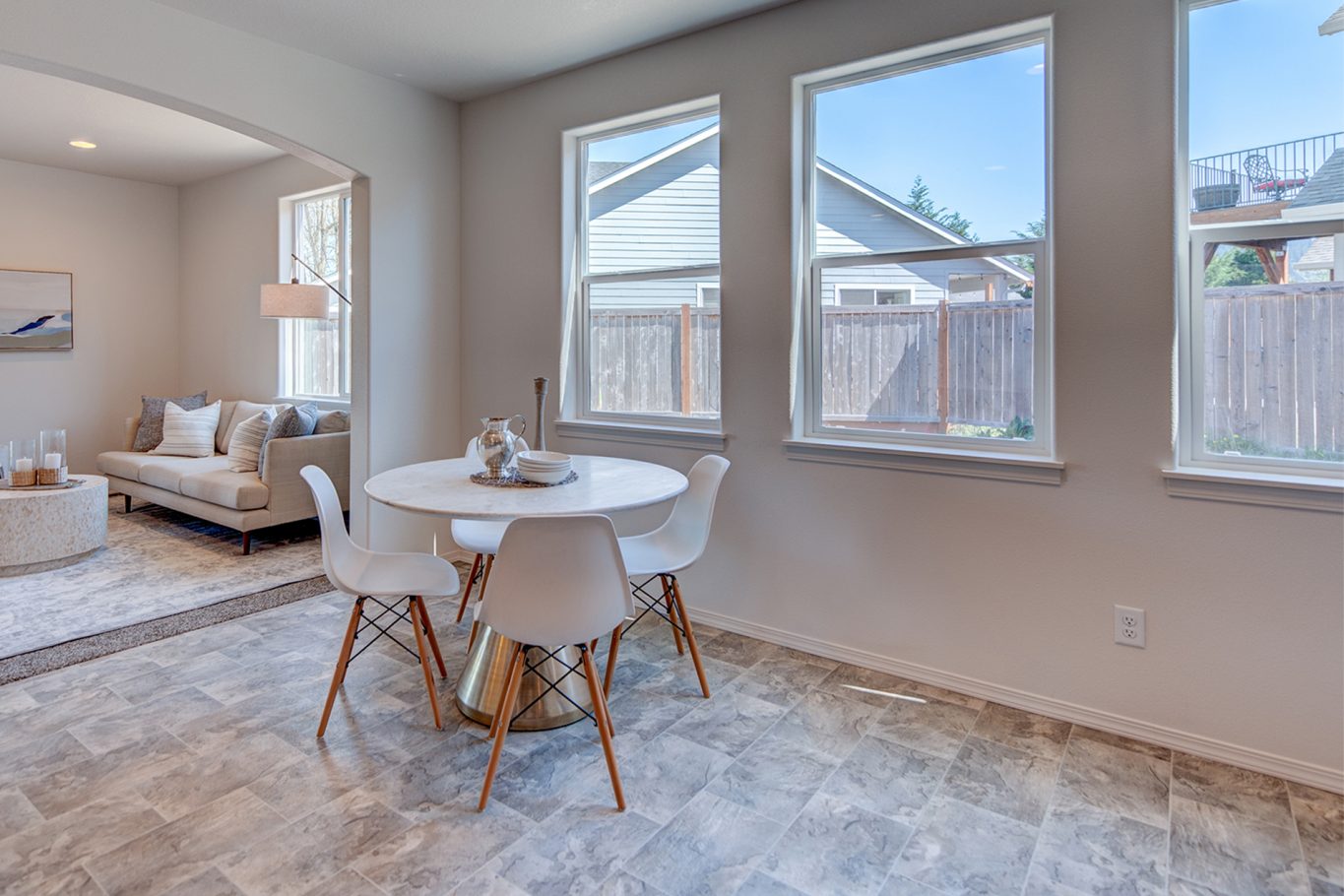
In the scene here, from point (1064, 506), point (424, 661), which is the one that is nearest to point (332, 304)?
point (424, 661)

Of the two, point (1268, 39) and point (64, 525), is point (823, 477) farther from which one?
point (64, 525)

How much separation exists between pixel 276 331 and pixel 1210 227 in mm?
5822

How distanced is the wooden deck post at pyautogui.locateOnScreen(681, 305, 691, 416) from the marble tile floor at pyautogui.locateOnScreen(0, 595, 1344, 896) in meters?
1.26

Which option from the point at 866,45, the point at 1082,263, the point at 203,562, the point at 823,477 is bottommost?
the point at 203,562

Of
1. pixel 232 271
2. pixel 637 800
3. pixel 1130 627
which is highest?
pixel 232 271

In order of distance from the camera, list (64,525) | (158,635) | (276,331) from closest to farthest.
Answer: (158,635) < (64,525) < (276,331)

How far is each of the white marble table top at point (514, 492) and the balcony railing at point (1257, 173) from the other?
180cm

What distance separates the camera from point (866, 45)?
2.67 m

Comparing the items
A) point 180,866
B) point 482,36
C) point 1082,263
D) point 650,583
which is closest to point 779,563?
point 650,583

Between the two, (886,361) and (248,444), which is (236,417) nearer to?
(248,444)

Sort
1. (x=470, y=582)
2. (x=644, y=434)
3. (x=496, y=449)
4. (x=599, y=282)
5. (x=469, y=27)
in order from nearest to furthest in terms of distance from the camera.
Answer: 1. (x=496, y=449)
2. (x=469, y=27)
3. (x=470, y=582)
4. (x=644, y=434)
5. (x=599, y=282)

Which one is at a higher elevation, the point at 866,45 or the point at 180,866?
the point at 866,45

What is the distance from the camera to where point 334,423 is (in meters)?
4.75

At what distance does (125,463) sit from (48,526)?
4.75 ft
